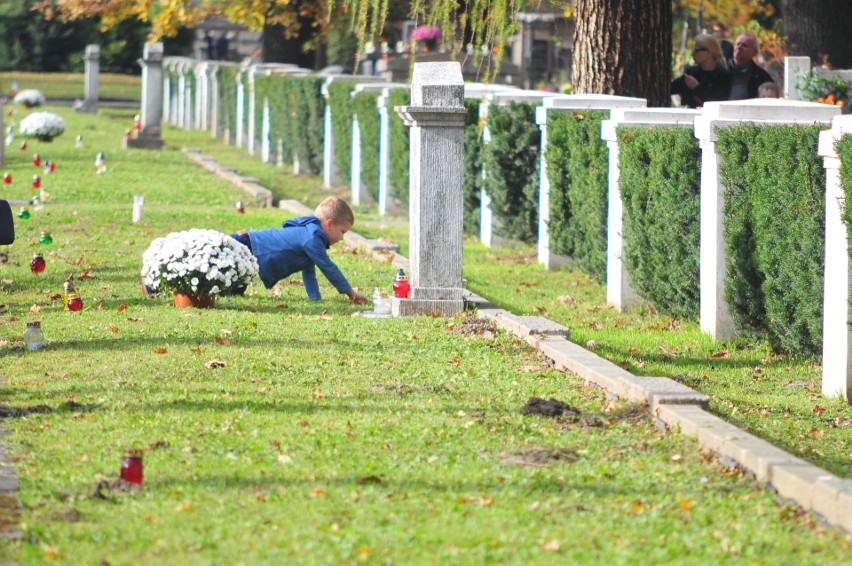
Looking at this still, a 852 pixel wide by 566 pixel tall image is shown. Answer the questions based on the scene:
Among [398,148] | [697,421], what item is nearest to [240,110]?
[398,148]

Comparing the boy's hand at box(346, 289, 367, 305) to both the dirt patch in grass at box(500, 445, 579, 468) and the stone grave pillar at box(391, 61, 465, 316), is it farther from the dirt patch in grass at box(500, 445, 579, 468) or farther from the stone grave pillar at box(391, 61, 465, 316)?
the dirt patch in grass at box(500, 445, 579, 468)

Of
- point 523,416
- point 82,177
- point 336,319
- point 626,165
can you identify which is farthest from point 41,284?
point 82,177

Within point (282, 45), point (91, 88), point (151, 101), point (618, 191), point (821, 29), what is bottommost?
point (618, 191)

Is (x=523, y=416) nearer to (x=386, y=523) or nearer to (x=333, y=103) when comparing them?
(x=386, y=523)

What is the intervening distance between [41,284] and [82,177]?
34.0 ft

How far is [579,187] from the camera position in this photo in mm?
11617

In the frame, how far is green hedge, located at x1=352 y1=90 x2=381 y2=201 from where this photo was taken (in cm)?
1830

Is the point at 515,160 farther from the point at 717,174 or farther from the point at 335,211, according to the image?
the point at 717,174

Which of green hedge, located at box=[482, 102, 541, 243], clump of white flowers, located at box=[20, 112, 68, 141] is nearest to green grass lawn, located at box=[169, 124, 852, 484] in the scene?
green hedge, located at box=[482, 102, 541, 243]

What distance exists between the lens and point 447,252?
377 inches

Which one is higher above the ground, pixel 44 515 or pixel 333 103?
pixel 333 103

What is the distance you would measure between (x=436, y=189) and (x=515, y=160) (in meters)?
4.33

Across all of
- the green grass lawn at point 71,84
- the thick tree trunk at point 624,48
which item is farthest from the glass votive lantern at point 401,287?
the green grass lawn at point 71,84

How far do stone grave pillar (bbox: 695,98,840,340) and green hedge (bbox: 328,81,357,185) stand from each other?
37.2 feet
